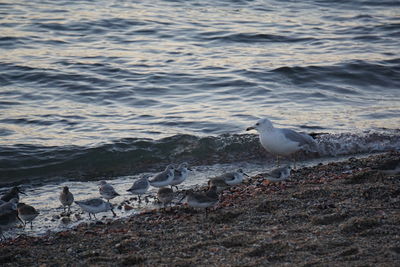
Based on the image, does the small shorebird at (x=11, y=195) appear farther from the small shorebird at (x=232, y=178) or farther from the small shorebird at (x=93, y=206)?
the small shorebird at (x=232, y=178)

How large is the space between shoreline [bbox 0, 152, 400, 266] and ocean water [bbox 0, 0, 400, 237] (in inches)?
110

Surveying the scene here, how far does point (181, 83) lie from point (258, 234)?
11.3 metres

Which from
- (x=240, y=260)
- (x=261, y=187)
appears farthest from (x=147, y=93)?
(x=240, y=260)

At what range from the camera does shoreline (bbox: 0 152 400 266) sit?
22.7 ft

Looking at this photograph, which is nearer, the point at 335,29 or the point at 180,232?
the point at 180,232

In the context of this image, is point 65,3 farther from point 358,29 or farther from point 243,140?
point 243,140

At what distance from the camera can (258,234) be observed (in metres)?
7.69

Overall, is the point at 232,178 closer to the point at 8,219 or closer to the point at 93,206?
the point at 93,206

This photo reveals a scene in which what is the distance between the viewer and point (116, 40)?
894 inches

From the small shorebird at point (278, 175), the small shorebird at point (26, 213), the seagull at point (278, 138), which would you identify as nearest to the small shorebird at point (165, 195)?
the small shorebird at point (278, 175)

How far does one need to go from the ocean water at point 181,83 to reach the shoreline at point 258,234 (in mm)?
2795

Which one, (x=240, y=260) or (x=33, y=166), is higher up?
(x=240, y=260)

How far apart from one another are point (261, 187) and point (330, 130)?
454cm

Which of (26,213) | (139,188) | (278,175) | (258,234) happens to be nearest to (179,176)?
(139,188)
